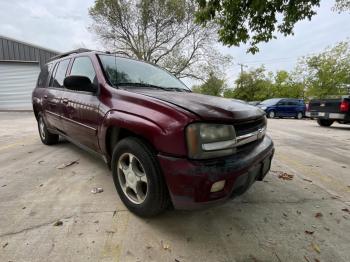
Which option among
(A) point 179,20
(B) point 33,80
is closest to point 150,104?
(B) point 33,80

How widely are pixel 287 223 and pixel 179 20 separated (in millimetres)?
24616

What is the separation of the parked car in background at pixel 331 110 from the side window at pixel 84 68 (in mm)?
9798

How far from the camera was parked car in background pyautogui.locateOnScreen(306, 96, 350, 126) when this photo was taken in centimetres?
938

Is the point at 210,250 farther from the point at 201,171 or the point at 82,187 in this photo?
the point at 82,187

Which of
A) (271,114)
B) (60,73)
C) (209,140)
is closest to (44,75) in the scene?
(60,73)

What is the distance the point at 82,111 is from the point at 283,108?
18042mm

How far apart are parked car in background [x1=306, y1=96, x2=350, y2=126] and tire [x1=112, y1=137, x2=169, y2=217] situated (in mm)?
9925

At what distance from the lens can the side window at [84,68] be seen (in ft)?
9.83

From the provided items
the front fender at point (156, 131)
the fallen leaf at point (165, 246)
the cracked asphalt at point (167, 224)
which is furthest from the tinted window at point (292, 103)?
the fallen leaf at point (165, 246)

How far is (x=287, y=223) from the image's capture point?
7.63 feet

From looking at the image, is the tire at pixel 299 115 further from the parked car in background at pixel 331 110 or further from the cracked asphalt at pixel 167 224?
the cracked asphalt at pixel 167 224

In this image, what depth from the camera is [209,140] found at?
1883mm

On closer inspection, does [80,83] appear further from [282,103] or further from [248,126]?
[282,103]

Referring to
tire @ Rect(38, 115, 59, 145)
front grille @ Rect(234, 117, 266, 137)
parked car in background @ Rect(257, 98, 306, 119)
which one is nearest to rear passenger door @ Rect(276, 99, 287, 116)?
parked car in background @ Rect(257, 98, 306, 119)
